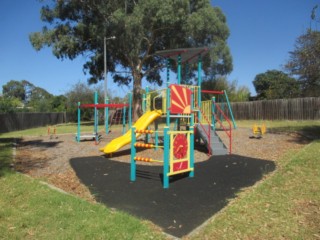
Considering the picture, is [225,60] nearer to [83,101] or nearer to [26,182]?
[83,101]

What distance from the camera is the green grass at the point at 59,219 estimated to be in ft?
14.4

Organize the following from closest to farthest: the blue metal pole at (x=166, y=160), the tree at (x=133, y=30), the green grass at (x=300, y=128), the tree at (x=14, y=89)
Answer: the blue metal pole at (x=166, y=160) → the green grass at (x=300, y=128) → the tree at (x=133, y=30) → the tree at (x=14, y=89)

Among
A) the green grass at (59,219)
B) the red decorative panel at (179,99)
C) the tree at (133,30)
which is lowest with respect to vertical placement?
the green grass at (59,219)

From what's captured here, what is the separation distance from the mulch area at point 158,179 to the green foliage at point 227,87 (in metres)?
26.2

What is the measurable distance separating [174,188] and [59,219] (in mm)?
2597

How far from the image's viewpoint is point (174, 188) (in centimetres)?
672

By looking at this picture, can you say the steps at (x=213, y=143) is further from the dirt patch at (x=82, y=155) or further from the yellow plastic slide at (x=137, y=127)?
the yellow plastic slide at (x=137, y=127)

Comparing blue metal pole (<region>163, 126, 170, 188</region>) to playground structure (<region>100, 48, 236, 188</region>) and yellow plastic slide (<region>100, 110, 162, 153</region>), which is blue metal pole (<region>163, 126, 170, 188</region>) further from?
yellow plastic slide (<region>100, 110, 162, 153</region>)

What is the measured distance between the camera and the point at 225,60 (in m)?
33.7

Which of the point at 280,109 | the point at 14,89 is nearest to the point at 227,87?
the point at 280,109

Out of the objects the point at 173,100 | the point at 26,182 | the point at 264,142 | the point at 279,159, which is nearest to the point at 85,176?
the point at 26,182

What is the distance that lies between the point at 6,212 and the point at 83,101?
43.6 metres

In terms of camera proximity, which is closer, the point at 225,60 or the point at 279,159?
the point at 279,159

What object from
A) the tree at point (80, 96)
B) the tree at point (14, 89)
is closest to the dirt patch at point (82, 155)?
the tree at point (80, 96)
